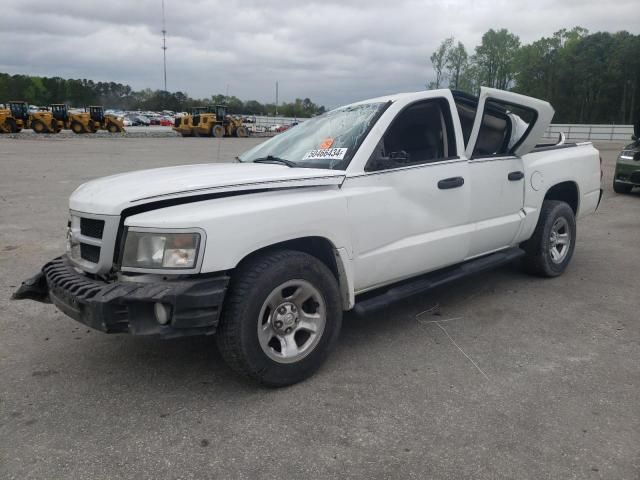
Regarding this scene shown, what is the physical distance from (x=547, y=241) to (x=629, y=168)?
7.38 meters

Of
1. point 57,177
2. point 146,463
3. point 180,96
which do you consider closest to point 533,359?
point 146,463

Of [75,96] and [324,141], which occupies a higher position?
[75,96]

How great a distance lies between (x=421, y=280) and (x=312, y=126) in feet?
4.94

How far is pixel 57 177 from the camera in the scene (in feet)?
41.9

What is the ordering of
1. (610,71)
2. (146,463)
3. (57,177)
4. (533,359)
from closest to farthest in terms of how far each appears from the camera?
1. (146,463)
2. (533,359)
3. (57,177)
4. (610,71)

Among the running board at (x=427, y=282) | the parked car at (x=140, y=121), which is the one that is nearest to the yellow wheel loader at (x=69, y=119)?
the parked car at (x=140, y=121)

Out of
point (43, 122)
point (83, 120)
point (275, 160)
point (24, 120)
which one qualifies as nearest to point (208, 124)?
point (83, 120)

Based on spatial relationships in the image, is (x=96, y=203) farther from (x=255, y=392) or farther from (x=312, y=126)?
(x=312, y=126)

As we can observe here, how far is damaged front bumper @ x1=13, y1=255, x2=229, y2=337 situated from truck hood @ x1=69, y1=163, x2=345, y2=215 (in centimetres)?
45

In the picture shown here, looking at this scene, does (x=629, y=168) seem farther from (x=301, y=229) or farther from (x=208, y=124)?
(x=208, y=124)

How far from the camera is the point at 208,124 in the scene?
125 ft

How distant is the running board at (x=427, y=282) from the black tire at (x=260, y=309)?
16.6 inches

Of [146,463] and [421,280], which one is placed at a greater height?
[421,280]

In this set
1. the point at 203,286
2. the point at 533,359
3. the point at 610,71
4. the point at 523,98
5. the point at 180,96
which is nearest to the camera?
the point at 203,286
